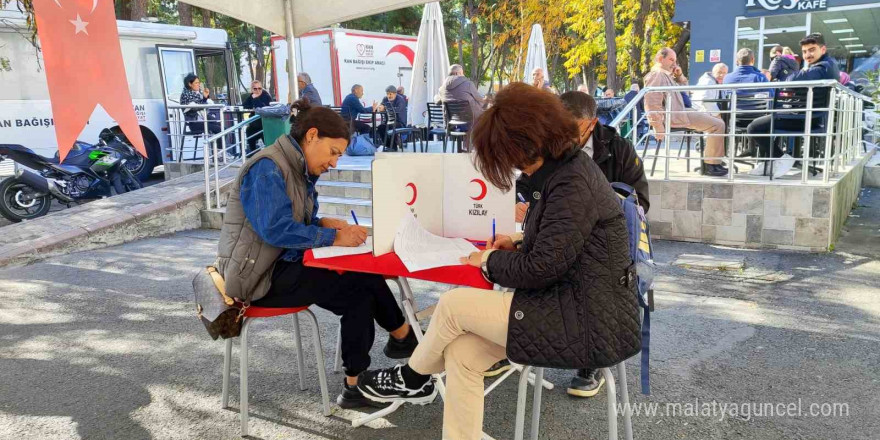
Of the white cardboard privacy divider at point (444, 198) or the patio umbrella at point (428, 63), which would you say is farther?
the patio umbrella at point (428, 63)

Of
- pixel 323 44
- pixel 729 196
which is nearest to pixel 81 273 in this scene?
pixel 729 196

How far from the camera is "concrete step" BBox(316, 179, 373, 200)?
7.95 metres

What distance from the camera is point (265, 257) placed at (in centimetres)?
286

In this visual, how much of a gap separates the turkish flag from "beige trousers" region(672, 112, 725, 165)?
583 cm

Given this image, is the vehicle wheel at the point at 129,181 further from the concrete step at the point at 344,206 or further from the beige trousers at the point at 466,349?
the beige trousers at the point at 466,349

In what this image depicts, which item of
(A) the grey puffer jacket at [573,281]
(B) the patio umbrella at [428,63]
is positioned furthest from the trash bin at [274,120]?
(A) the grey puffer jacket at [573,281]

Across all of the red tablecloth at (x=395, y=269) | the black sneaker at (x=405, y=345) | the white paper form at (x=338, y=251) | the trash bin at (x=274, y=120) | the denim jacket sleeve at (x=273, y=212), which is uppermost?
A: the trash bin at (x=274, y=120)

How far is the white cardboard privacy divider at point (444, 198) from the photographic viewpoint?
8.73 ft

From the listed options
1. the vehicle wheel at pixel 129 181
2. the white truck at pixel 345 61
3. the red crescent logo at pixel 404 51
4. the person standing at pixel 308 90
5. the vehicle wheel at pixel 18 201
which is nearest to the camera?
the vehicle wheel at pixel 18 201

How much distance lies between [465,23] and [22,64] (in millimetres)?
20043

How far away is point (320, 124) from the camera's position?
294 cm

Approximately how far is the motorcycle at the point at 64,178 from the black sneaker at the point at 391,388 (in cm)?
667

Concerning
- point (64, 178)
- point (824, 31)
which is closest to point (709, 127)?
point (64, 178)

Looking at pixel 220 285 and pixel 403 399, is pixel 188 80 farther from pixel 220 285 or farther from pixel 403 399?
pixel 403 399
